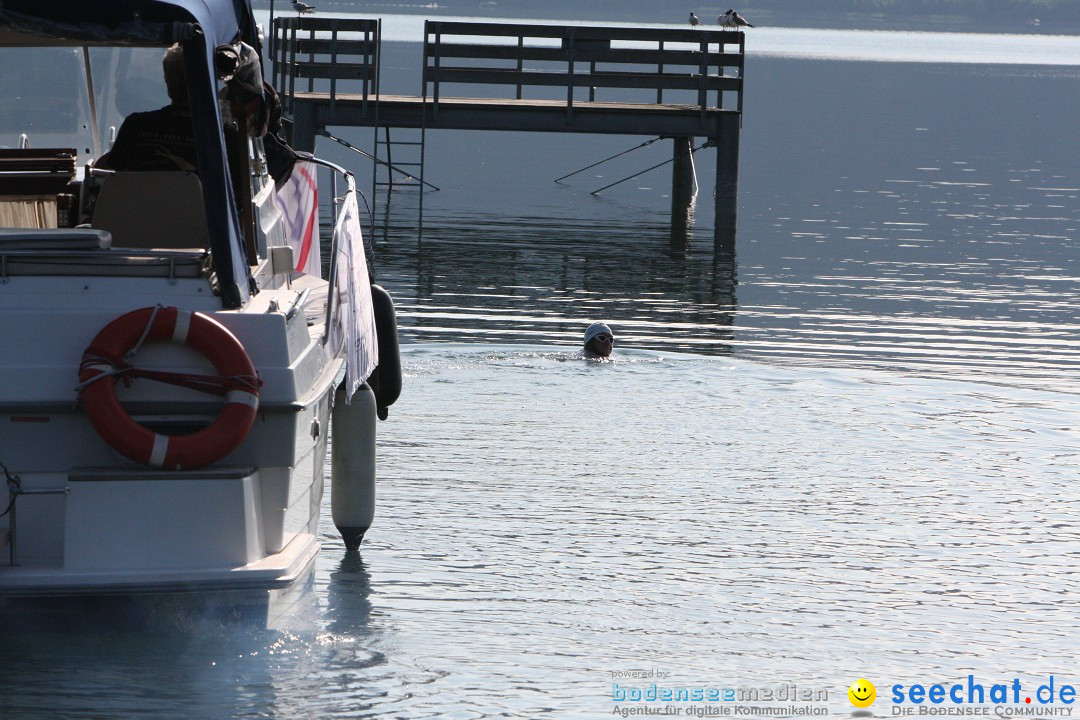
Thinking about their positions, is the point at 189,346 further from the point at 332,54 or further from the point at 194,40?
the point at 332,54

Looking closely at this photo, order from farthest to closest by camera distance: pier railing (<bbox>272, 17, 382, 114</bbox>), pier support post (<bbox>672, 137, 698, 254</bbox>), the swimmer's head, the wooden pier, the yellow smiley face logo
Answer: pier support post (<bbox>672, 137, 698, 254</bbox>), pier railing (<bbox>272, 17, 382, 114</bbox>), the wooden pier, the swimmer's head, the yellow smiley face logo

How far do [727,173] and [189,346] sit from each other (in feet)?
69.1

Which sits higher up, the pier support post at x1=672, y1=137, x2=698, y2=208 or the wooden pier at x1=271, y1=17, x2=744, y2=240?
the wooden pier at x1=271, y1=17, x2=744, y2=240

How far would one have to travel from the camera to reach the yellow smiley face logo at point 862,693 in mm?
6172

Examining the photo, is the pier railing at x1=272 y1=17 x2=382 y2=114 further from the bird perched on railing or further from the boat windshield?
the boat windshield

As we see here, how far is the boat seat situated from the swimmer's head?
6517mm

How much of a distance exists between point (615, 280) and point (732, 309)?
2.30 meters

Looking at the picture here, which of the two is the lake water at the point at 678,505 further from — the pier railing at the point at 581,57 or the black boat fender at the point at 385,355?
the pier railing at the point at 581,57

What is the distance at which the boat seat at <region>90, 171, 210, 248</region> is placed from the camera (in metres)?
6.37

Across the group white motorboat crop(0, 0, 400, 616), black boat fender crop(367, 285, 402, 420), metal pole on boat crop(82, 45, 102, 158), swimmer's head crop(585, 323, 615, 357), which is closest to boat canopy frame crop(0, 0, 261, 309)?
white motorboat crop(0, 0, 400, 616)

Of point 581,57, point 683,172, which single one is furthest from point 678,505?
point 683,172

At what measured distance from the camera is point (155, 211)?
6.39 m

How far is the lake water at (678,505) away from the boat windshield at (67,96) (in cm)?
256

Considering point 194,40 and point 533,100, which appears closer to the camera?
point 194,40
